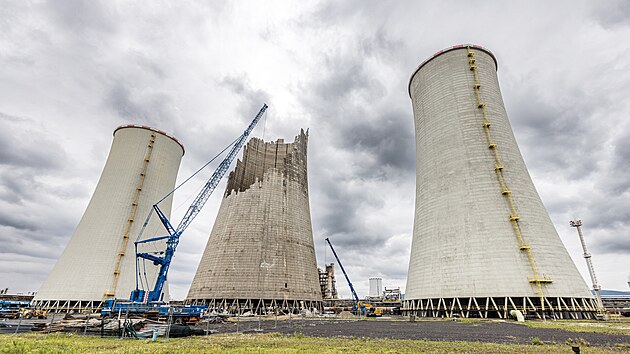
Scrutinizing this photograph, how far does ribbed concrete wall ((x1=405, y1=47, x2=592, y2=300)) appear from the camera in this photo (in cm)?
2383

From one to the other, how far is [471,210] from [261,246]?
2168 centimetres

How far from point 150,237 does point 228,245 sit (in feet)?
34.3

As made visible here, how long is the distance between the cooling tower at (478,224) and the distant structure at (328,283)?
38609mm

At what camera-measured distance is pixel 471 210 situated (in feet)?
84.3

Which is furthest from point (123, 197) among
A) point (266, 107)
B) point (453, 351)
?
point (453, 351)

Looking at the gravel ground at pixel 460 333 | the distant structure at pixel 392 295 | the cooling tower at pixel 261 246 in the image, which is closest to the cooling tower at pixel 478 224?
→ the gravel ground at pixel 460 333

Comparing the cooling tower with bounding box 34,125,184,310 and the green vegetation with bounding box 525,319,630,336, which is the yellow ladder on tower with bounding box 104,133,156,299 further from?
the green vegetation with bounding box 525,319,630,336

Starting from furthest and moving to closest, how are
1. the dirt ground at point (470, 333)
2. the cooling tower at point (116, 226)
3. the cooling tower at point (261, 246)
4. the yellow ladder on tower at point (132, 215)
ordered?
the cooling tower at point (261, 246) < the yellow ladder on tower at point (132, 215) < the cooling tower at point (116, 226) < the dirt ground at point (470, 333)

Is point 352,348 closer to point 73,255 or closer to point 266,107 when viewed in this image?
point 73,255

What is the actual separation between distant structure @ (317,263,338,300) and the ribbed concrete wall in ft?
131

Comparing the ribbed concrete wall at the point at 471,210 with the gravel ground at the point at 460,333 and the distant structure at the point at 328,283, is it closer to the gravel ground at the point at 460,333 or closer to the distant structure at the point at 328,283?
the gravel ground at the point at 460,333

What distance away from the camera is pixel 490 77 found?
31.9 metres

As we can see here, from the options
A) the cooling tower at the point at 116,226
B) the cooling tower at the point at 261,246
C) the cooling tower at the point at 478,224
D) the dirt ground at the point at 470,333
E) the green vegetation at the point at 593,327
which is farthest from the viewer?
the cooling tower at the point at 261,246

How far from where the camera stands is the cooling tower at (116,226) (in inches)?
1293
